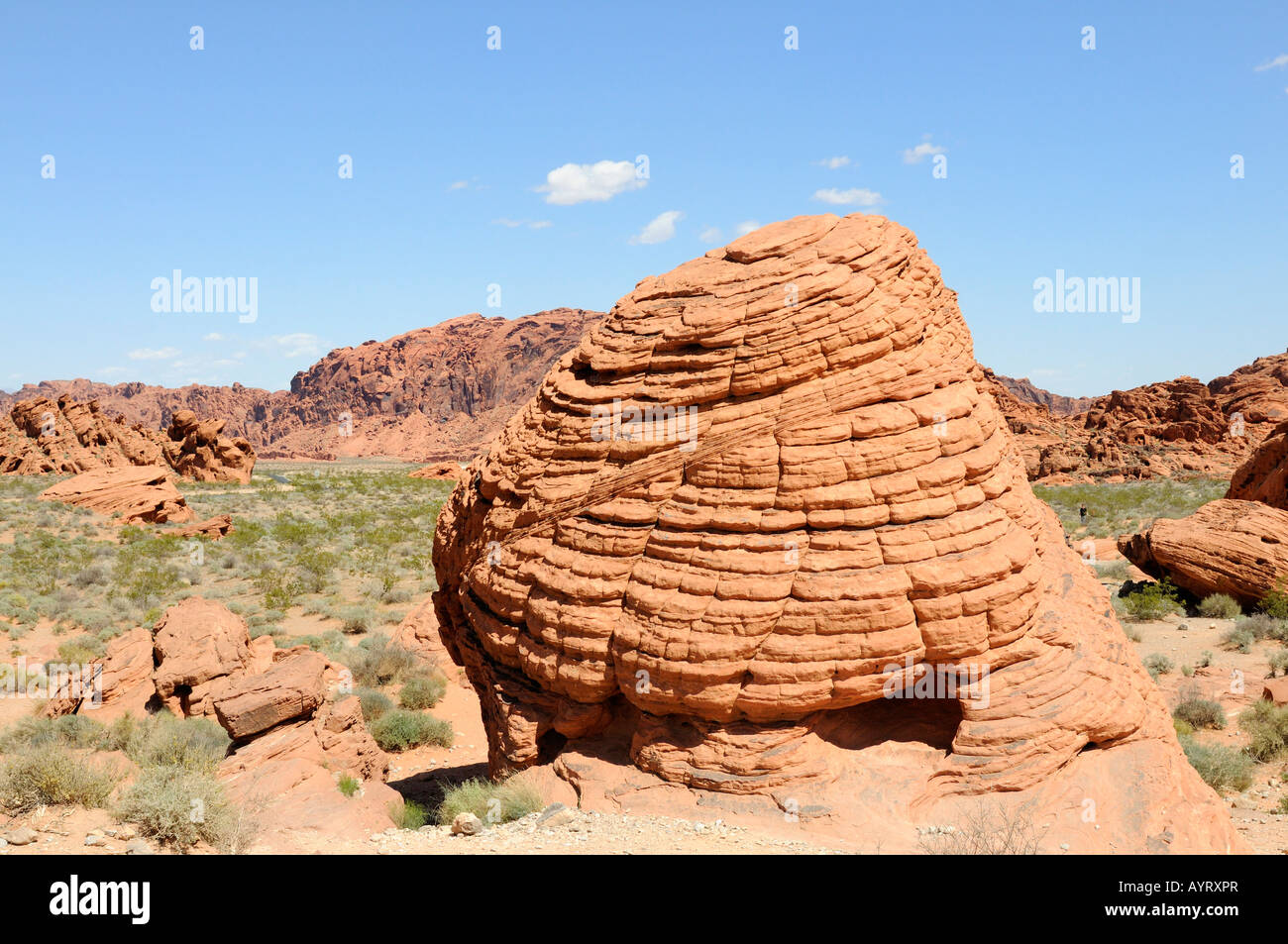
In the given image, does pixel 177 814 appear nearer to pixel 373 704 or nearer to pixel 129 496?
pixel 373 704

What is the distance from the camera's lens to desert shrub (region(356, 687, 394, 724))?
13.8 meters

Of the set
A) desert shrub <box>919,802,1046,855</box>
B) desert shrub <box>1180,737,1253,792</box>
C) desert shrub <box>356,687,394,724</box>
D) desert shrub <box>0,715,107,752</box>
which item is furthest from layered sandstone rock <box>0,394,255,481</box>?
desert shrub <box>1180,737,1253,792</box>

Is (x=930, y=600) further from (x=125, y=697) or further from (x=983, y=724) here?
(x=125, y=697)

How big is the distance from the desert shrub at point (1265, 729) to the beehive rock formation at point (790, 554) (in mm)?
4567

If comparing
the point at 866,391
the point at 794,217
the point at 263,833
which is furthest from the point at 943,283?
the point at 263,833

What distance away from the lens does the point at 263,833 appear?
24.0 ft

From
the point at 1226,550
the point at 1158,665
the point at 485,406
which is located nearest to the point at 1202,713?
the point at 1158,665

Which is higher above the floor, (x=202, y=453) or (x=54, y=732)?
(x=202, y=453)

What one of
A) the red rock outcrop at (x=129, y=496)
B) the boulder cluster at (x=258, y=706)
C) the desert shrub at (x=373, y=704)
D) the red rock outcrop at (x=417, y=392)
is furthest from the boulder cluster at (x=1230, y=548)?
the red rock outcrop at (x=417, y=392)

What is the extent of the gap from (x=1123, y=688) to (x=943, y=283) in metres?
4.76

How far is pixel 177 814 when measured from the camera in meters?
6.36

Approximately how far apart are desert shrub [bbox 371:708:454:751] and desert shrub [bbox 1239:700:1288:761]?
40.0 ft

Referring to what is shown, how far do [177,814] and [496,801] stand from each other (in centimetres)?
264

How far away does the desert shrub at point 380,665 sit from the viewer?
15484 millimetres
